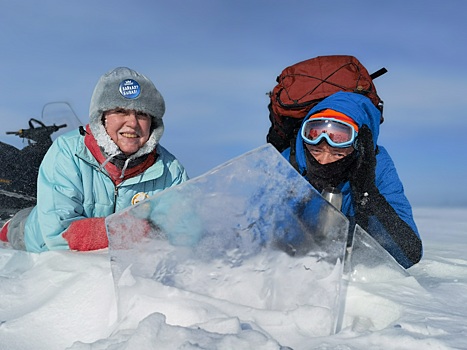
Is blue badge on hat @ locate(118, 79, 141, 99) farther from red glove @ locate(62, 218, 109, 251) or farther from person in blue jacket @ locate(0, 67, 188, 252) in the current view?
red glove @ locate(62, 218, 109, 251)

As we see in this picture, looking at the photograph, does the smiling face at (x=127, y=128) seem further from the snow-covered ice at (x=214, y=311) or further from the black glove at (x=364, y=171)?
the black glove at (x=364, y=171)

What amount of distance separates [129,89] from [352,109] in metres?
1.48

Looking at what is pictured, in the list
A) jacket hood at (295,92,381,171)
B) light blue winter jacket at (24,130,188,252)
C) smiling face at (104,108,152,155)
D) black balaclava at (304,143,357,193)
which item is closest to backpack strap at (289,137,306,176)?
jacket hood at (295,92,381,171)

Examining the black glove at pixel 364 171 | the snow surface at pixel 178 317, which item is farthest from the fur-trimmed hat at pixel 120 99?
the black glove at pixel 364 171

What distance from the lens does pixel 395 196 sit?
3.23 m

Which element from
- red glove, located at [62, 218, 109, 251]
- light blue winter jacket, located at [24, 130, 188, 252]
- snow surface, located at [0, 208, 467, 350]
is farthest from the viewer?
light blue winter jacket, located at [24, 130, 188, 252]

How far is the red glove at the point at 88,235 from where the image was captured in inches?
102

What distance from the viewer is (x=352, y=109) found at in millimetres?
3096

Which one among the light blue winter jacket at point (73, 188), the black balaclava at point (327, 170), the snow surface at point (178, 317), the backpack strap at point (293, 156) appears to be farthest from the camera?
the backpack strap at point (293, 156)

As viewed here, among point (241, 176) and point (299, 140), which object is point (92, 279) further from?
point (299, 140)

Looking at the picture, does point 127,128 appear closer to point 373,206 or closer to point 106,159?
point 106,159

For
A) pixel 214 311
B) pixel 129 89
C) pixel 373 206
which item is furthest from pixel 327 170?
pixel 214 311

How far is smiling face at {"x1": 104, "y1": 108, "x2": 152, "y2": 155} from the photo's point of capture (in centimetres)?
307

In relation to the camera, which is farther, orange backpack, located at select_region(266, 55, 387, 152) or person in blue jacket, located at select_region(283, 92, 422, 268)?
orange backpack, located at select_region(266, 55, 387, 152)
